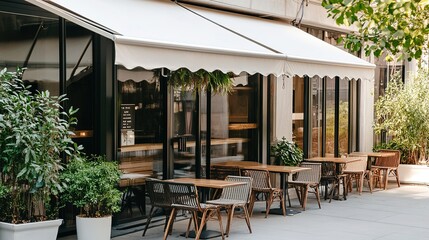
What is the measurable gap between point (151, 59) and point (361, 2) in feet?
9.40

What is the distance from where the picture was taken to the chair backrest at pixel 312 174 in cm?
1282

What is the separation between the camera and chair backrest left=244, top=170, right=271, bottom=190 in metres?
11.6

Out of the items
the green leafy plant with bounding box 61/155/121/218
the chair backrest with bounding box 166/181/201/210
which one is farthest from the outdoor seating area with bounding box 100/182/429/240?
the green leafy plant with bounding box 61/155/121/218

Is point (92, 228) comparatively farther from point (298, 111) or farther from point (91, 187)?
point (298, 111)

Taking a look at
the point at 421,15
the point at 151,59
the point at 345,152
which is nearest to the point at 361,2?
the point at 421,15

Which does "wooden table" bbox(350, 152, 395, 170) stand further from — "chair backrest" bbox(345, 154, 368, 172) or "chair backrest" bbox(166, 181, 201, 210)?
"chair backrest" bbox(166, 181, 201, 210)

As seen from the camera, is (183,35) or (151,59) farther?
(183,35)

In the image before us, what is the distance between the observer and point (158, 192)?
9672 mm

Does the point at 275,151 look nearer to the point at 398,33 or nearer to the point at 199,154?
the point at 199,154

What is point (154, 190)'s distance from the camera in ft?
31.8

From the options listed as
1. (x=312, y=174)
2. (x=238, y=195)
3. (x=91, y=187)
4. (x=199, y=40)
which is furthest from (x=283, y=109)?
(x=91, y=187)

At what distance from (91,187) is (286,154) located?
6.33 metres

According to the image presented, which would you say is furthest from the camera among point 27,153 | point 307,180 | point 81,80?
point 307,180

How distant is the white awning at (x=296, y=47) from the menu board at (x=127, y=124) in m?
2.04
